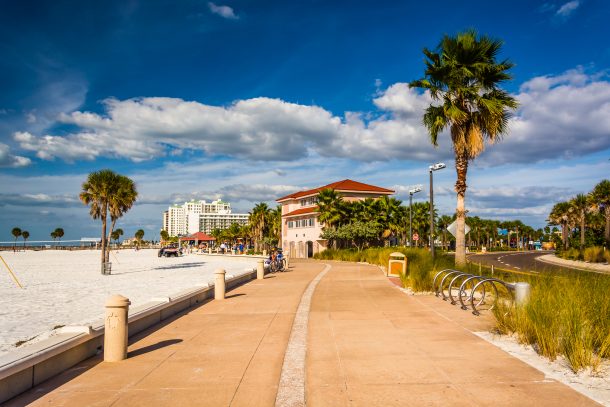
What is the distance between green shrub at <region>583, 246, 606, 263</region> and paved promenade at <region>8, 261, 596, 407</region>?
35.5 metres

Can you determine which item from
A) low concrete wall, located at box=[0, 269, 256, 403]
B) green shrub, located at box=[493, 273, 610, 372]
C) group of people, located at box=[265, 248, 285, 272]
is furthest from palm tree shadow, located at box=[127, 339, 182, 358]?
group of people, located at box=[265, 248, 285, 272]

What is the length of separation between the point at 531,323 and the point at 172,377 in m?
5.22

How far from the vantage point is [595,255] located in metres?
38.8

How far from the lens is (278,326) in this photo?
920cm

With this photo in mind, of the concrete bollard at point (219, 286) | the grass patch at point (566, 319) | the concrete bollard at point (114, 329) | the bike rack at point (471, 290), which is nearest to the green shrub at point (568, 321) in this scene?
the grass patch at point (566, 319)

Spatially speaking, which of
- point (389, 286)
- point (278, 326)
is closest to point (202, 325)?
point (278, 326)

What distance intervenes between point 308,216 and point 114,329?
53.2m

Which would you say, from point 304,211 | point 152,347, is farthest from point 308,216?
point 152,347

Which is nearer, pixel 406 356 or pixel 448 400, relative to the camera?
pixel 448 400

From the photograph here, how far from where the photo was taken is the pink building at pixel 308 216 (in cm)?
5788

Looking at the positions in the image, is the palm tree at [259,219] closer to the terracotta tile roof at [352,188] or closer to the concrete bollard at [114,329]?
the terracotta tile roof at [352,188]

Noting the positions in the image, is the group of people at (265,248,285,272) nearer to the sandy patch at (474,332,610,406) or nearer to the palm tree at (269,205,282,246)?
the sandy patch at (474,332,610,406)

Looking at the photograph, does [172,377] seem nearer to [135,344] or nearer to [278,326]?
[135,344]

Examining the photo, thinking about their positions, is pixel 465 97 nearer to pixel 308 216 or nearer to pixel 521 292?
pixel 521 292
